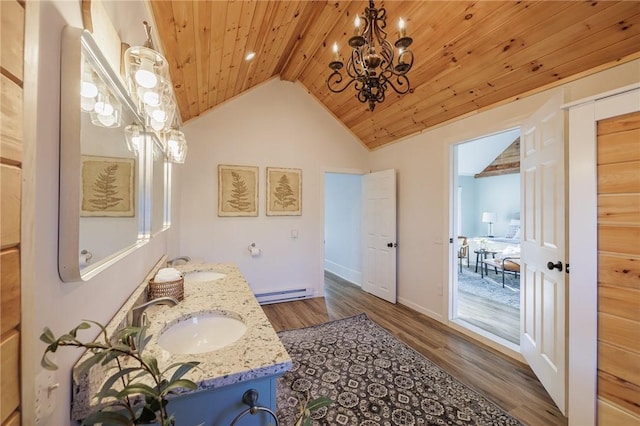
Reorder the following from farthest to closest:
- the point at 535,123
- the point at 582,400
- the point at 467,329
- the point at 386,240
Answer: the point at 386,240 → the point at 467,329 → the point at 535,123 → the point at 582,400

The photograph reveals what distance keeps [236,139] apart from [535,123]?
326 cm

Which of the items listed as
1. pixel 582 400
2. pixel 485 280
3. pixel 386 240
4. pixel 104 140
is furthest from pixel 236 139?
pixel 485 280

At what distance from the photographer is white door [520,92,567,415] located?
1679 mm

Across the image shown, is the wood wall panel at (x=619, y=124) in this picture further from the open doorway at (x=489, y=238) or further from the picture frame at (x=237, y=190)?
the picture frame at (x=237, y=190)

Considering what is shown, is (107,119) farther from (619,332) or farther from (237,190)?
(237,190)

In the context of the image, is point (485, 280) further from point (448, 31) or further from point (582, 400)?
point (448, 31)

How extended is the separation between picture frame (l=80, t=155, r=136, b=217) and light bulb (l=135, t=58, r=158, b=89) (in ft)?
0.99

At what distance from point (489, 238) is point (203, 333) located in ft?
23.2

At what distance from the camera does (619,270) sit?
1.39m

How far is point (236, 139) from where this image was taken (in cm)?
357

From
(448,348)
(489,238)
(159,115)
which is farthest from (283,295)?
(489,238)

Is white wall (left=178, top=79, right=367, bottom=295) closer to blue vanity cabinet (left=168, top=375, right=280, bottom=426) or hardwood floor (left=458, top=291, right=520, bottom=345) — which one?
hardwood floor (left=458, top=291, right=520, bottom=345)

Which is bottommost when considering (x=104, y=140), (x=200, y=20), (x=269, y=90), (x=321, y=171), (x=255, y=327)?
(x=255, y=327)

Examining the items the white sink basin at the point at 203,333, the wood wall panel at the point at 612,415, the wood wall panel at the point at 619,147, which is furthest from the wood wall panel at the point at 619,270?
the white sink basin at the point at 203,333
